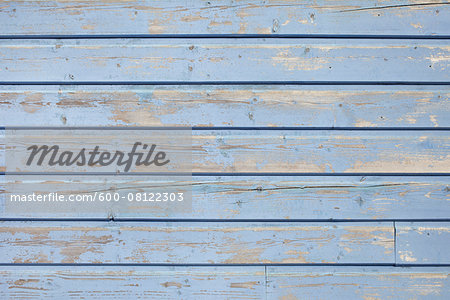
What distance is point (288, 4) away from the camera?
47.1 inches

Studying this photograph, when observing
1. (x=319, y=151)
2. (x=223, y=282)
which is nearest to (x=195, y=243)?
(x=223, y=282)

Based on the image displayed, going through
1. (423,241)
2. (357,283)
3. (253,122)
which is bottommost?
(357,283)

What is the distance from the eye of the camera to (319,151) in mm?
1199

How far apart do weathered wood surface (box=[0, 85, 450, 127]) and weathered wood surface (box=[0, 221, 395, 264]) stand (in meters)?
0.45

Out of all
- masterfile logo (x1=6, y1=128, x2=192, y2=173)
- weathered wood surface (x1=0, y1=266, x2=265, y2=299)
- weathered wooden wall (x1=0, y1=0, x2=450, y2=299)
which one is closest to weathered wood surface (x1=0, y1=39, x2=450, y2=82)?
weathered wooden wall (x1=0, y1=0, x2=450, y2=299)

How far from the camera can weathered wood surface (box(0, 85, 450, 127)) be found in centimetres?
119

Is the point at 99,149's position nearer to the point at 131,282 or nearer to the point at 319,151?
the point at 131,282

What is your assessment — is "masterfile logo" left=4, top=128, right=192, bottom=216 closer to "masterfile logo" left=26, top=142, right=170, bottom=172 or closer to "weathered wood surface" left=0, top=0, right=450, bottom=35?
"masterfile logo" left=26, top=142, right=170, bottom=172

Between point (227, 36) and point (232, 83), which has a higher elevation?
point (227, 36)

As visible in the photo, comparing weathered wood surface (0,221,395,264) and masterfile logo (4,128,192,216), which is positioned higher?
masterfile logo (4,128,192,216)

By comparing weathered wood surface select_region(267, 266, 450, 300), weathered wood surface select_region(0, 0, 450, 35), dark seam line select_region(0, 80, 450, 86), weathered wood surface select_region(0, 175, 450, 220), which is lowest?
weathered wood surface select_region(267, 266, 450, 300)

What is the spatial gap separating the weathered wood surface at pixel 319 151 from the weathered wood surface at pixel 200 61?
25 centimetres

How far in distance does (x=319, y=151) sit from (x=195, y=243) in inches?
26.3

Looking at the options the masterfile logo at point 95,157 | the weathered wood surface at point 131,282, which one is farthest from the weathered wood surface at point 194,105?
the weathered wood surface at point 131,282
